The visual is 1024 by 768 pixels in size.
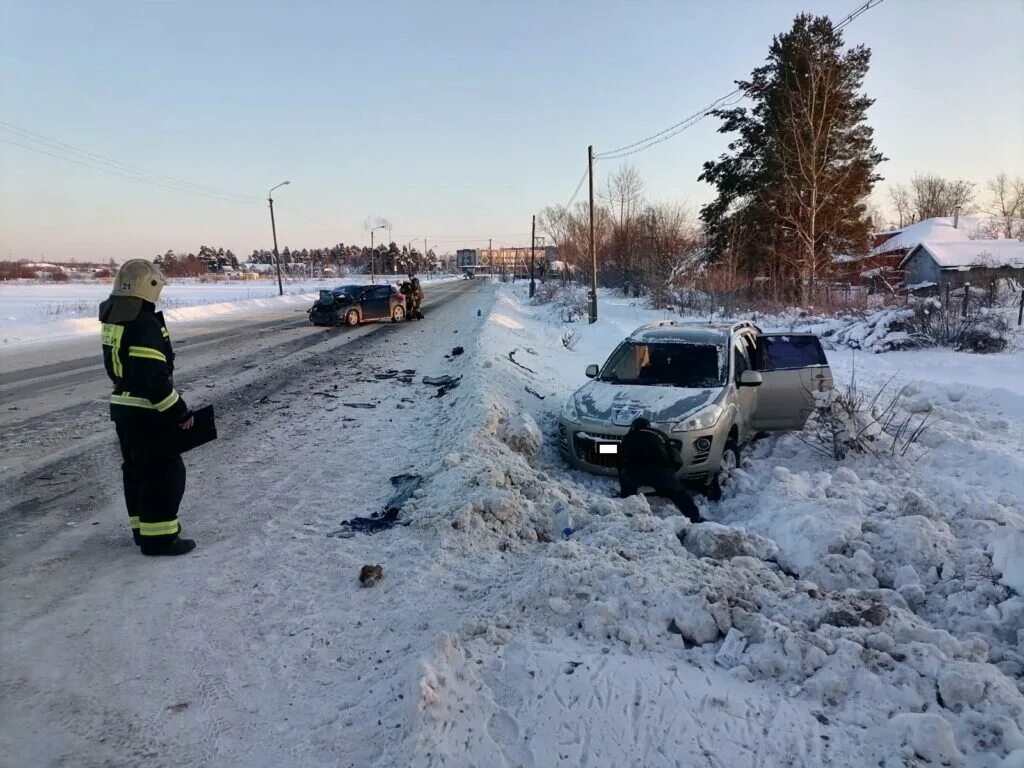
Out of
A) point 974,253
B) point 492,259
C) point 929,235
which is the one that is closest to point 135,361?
point 974,253

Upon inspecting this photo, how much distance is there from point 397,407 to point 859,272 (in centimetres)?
3375

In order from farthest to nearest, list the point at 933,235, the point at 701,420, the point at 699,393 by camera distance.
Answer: the point at 933,235
the point at 699,393
the point at 701,420

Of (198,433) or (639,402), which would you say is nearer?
(198,433)

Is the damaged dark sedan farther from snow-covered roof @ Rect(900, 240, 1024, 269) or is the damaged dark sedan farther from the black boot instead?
snow-covered roof @ Rect(900, 240, 1024, 269)

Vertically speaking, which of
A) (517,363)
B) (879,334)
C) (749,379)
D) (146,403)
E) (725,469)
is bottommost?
(725,469)

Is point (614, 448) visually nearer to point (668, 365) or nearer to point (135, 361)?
point (668, 365)

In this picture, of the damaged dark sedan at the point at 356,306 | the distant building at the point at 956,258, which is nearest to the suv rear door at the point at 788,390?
the damaged dark sedan at the point at 356,306

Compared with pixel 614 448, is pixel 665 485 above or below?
below

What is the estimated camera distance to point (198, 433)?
14.1 ft

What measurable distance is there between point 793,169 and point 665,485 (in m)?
28.8

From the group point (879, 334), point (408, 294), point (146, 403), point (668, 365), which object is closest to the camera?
point (146, 403)

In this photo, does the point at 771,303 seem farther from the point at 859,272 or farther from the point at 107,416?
the point at 107,416

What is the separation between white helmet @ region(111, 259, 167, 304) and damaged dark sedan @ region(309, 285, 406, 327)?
18.2 m

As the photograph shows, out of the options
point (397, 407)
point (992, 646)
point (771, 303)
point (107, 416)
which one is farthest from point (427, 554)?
point (771, 303)
